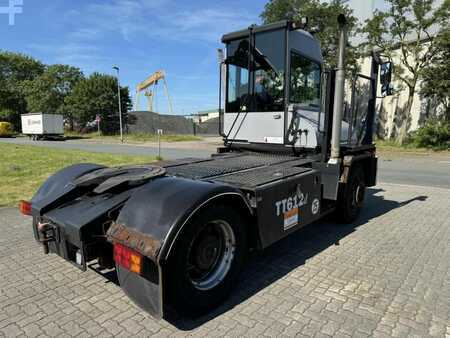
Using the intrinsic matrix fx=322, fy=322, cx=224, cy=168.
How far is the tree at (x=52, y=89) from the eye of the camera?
1821 inches

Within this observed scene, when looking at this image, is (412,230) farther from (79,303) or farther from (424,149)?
(424,149)

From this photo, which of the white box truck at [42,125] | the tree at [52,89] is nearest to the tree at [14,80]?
the tree at [52,89]

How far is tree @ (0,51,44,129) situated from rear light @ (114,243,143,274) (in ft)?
187

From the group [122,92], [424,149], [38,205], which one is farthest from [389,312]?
[122,92]

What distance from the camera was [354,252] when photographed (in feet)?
→ 14.2

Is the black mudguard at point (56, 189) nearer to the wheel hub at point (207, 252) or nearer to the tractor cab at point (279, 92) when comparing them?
the wheel hub at point (207, 252)

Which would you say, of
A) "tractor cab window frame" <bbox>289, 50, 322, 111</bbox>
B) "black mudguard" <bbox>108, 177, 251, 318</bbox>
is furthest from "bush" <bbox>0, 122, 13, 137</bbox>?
"black mudguard" <bbox>108, 177, 251, 318</bbox>

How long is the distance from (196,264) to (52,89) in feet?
171

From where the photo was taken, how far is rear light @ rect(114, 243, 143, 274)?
2.40 m

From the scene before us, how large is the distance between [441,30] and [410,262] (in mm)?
21049

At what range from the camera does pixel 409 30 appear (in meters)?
20.9

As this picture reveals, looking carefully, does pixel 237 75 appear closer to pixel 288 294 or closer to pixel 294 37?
pixel 294 37

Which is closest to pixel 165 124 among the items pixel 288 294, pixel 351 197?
pixel 351 197

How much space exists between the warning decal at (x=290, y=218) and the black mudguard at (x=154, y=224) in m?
1.06
